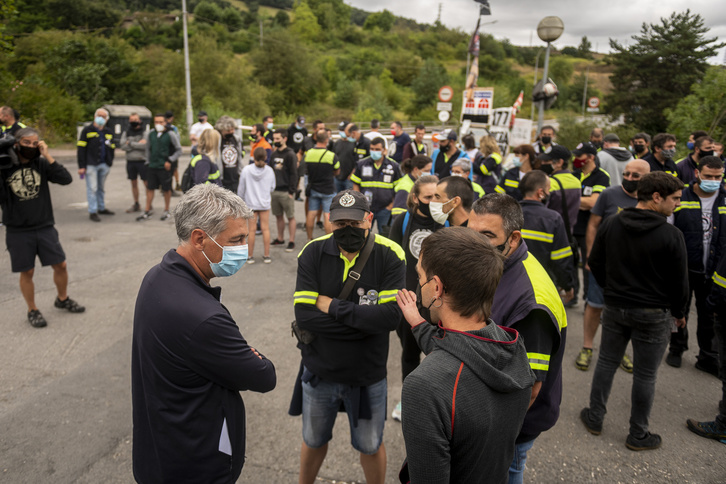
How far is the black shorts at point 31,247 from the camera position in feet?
18.2

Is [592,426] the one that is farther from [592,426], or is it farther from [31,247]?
[31,247]

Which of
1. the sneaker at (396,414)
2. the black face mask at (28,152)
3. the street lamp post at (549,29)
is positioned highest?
the street lamp post at (549,29)

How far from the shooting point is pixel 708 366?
5.21 meters

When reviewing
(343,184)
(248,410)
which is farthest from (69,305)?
(343,184)

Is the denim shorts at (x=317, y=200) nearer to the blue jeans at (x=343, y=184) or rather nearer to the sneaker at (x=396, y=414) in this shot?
the blue jeans at (x=343, y=184)

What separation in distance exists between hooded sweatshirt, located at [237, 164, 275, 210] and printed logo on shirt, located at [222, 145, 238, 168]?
1514 millimetres

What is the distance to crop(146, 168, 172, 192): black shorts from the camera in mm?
10766

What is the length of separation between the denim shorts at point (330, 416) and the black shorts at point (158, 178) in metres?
8.90

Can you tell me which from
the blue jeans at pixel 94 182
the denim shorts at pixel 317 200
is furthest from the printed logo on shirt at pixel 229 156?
the blue jeans at pixel 94 182

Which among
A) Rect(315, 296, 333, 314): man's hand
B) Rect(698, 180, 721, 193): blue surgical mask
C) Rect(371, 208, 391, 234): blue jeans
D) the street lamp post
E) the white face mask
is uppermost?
the street lamp post

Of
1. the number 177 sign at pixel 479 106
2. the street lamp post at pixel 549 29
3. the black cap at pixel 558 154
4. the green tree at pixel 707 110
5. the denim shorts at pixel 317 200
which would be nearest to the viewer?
the black cap at pixel 558 154

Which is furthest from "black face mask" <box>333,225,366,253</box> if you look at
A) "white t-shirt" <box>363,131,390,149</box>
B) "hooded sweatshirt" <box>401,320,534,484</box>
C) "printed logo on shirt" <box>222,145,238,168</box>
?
"printed logo on shirt" <box>222,145,238,168</box>

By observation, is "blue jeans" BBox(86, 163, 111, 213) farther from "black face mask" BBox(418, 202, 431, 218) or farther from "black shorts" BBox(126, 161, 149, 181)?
"black face mask" BBox(418, 202, 431, 218)

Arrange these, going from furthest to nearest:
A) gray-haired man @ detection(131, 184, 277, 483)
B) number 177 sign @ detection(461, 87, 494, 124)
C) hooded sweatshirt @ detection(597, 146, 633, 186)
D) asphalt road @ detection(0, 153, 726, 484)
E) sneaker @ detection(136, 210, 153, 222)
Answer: number 177 sign @ detection(461, 87, 494, 124)
sneaker @ detection(136, 210, 153, 222)
hooded sweatshirt @ detection(597, 146, 633, 186)
asphalt road @ detection(0, 153, 726, 484)
gray-haired man @ detection(131, 184, 277, 483)
